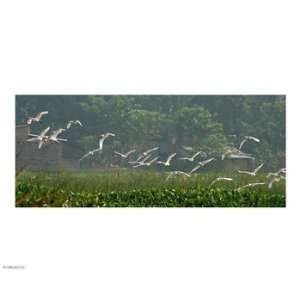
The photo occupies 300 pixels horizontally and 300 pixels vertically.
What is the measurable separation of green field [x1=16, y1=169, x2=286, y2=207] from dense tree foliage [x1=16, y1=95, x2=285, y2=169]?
247mm

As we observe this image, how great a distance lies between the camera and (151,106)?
9719 millimetres

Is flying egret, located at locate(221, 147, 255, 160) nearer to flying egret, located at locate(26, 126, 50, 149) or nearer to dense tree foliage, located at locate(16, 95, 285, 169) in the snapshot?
dense tree foliage, located at locate(16, 95, 285, 169)

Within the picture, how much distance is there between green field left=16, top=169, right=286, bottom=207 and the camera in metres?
9.65

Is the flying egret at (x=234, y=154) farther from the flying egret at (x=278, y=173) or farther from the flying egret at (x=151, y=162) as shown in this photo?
the flying egret at (x=151, y=162)

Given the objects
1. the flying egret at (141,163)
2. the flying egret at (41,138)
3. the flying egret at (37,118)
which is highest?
the flying egret at (37,118)

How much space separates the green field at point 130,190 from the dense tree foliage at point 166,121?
0.25 m

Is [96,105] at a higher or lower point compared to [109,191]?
higher

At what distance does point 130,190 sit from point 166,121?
2.88 feet

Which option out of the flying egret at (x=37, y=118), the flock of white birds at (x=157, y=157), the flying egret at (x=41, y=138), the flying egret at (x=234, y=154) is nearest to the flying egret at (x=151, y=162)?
the flock of white birds at (x=157, y=157)

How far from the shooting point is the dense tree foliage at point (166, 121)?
9.66 m
